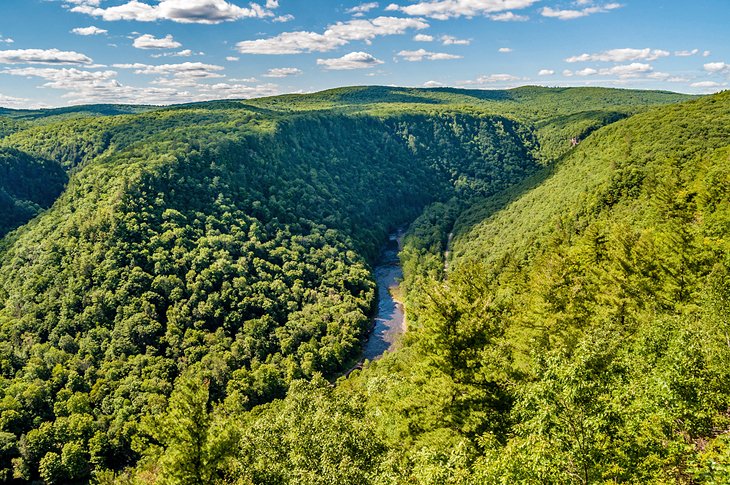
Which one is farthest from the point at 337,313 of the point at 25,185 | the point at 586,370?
the point at 25,185

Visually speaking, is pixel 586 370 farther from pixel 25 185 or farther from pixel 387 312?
pixel 25 185

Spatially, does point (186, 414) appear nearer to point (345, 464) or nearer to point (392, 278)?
point (345, 464)

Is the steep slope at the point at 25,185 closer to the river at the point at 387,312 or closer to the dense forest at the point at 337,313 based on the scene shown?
the dense forest at the point at 337,313

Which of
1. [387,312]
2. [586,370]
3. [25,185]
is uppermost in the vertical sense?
[586,370]

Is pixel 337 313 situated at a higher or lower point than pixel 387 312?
higher

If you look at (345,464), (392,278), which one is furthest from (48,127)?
(345,464)
